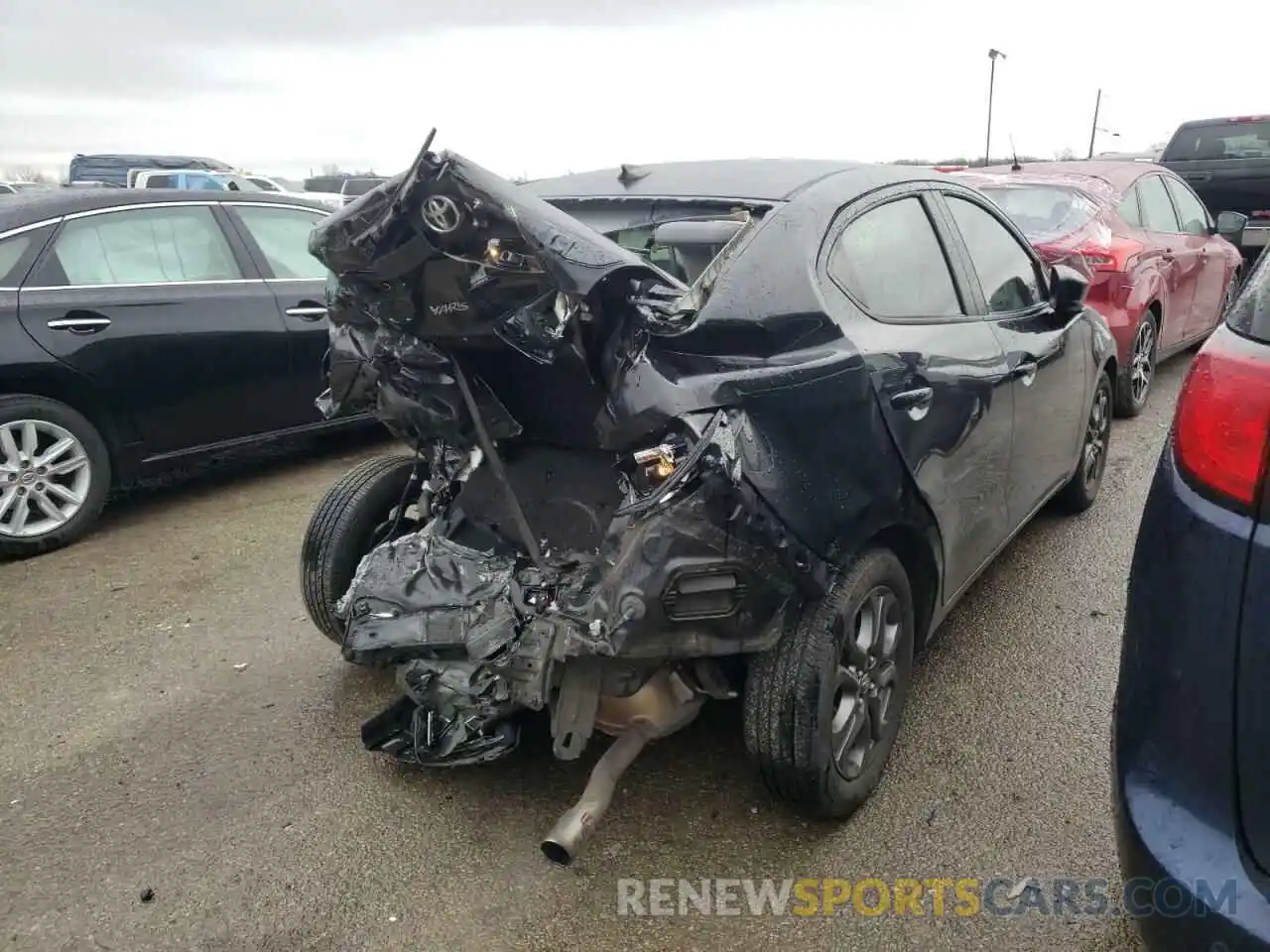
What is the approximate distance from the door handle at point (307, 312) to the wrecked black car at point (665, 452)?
2688 mm

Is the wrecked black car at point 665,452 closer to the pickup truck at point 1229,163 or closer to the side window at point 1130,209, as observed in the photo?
the side window at point 1130,209

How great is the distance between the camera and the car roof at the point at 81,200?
15.1 feet

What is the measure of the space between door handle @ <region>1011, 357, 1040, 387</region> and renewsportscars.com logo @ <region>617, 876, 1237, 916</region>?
1.62 metres

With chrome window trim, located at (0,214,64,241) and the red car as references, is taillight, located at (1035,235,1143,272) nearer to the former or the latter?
Result: the red car

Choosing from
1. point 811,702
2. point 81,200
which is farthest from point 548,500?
point 81,200

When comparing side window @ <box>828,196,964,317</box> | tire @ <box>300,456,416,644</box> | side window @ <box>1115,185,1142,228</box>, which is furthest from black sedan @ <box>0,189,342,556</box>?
side window @ <box>1115,185,1142,228</box>

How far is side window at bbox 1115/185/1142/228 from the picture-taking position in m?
6.32

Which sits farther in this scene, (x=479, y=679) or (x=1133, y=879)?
(x=479, y=679)

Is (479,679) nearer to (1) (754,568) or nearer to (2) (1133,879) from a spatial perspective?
(1) (754,568)

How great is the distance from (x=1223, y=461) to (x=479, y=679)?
1572 millimetres

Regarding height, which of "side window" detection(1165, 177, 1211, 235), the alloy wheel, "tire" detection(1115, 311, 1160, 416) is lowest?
"tire" detection(1115, 311, 1160, 416)

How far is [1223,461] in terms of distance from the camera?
57.8 inches

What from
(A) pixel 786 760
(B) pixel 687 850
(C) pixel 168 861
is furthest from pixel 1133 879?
(C) pixel 168 861

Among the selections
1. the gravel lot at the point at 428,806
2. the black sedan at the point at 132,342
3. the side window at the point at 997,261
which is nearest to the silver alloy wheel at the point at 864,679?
the gravel lot at the point at 428,806
